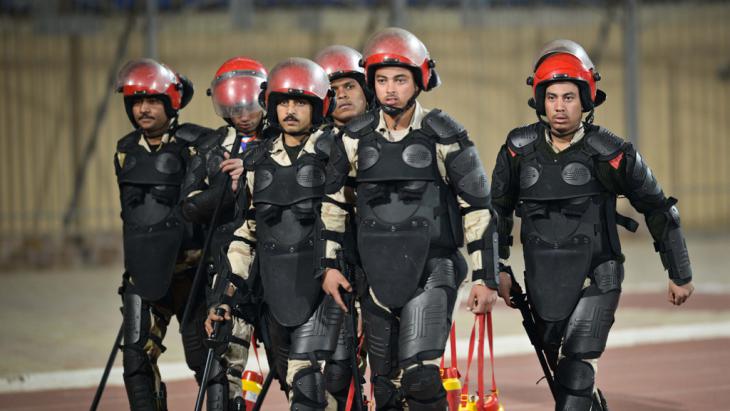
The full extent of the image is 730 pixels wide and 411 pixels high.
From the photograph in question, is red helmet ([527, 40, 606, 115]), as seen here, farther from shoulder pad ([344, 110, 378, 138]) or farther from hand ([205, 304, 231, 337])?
hand ([205, 304, 231, 337])

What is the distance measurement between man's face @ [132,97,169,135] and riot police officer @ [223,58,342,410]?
111cm

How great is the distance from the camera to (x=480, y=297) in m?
6.14

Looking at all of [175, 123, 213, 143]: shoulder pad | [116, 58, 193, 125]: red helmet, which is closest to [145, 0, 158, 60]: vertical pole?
[116, 58, 193, 125]: red helmet

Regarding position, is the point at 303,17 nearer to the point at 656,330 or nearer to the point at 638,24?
the point at 638,24

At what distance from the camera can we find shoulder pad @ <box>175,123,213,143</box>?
7.85 meters

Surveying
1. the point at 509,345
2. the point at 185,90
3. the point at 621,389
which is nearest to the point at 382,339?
the point at 185,90

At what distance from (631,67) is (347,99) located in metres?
13.6

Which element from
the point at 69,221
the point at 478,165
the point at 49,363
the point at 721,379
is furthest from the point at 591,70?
the point at 69,221

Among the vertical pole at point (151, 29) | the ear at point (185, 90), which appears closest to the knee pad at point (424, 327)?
the ear at point (185, 90)

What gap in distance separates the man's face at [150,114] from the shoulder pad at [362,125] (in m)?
1.78

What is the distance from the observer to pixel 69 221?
18.5 metres

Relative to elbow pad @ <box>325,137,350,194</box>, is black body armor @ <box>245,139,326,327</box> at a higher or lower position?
lower

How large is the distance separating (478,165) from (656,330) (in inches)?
245

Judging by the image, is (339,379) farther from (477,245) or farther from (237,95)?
(237,95)
